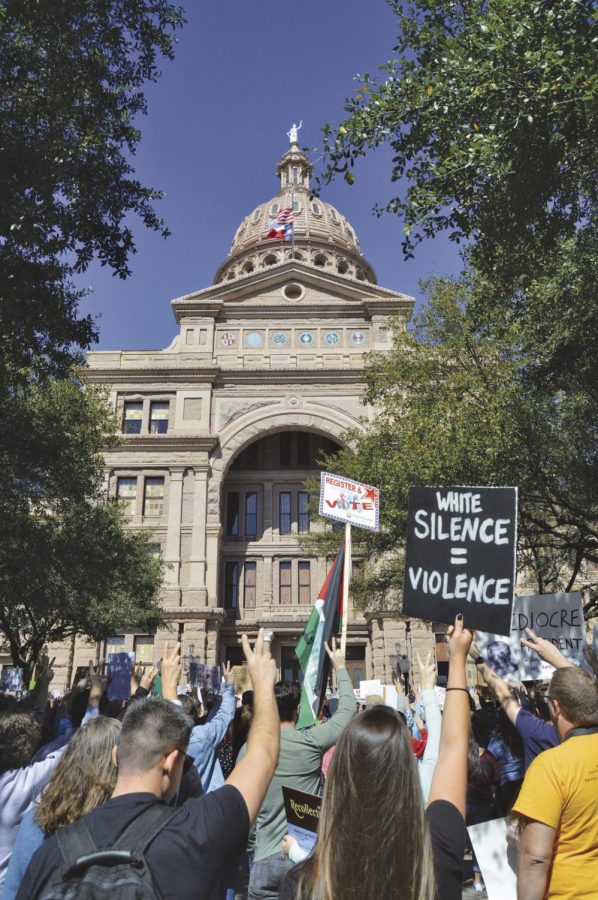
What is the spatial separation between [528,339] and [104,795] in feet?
54.6

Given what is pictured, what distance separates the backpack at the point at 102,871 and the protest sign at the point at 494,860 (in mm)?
2716

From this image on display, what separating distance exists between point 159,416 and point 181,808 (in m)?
38.9

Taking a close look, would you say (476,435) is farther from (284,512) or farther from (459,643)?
(284,512)

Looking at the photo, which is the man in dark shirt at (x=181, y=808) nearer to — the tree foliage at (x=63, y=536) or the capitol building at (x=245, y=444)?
the tree foliage at (x=63, y=536)

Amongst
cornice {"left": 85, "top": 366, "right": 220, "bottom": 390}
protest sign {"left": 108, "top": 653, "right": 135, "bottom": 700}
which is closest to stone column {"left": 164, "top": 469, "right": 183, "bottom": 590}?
cornice {"left": 85, "top": 366, "right": 220, "bottom": 390}

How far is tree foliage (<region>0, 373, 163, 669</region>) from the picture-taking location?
16020mm

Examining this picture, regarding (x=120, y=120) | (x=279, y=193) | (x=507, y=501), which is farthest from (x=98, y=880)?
(x=279, y=193)

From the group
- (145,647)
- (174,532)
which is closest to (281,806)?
(174,532)

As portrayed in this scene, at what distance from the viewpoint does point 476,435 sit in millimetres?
17359

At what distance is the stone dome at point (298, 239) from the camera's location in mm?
60125

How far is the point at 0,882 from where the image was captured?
3850mm

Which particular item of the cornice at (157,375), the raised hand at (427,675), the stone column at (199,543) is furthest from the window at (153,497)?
the raised hand at (427,675)

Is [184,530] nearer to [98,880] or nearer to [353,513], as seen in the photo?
[353,513]

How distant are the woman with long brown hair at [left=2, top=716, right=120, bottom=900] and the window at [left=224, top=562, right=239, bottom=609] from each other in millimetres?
36651
